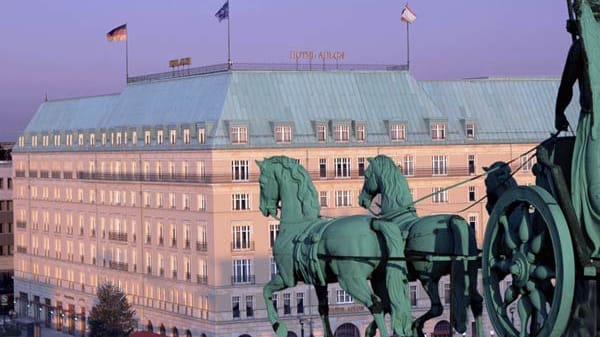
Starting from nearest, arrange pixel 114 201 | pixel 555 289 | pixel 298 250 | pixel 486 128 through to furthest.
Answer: pixel 555 289 < pixel 298 250 < pixel 486 128 < pixel 114 201

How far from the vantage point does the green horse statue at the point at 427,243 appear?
3384 centimetres

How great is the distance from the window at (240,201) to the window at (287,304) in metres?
5.65

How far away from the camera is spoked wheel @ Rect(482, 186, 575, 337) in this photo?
29.2 metres

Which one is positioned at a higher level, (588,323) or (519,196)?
(519,196)

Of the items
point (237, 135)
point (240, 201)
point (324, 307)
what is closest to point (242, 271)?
point (240, 201)

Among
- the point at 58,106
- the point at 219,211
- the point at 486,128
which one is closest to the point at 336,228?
the point at 219,211

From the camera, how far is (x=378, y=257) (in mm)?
35125

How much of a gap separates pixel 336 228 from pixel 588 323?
808 cm

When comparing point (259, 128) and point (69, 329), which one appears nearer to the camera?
point (259, 128)

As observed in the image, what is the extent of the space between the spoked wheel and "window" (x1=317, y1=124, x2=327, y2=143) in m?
85.3

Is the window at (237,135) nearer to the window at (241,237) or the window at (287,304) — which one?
the window at (241,237)

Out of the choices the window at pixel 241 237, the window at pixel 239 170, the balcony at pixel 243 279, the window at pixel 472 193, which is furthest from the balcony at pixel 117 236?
the window at pixel 472 193

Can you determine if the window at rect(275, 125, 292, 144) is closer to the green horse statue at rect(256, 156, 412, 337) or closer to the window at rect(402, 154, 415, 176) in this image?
the window at rect(402, 154, 415, 176)

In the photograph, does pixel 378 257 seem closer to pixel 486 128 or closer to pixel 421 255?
pixel 421 255
